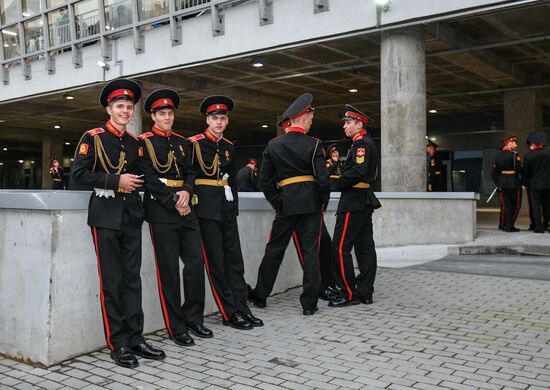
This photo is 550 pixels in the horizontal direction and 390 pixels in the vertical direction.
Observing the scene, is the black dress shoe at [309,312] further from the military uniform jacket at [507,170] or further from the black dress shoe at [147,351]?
the military uniform jacket at [507,170]

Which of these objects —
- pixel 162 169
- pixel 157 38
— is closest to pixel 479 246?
pixel 162 169

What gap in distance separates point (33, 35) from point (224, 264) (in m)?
18.7

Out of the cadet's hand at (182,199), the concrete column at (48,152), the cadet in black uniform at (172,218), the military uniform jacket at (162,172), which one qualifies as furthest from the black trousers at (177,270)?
the concrete column at (48,152)

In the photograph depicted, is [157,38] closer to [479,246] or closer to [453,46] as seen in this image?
[453,46]

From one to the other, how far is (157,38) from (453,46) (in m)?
8.50

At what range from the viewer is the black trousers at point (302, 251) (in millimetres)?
5594

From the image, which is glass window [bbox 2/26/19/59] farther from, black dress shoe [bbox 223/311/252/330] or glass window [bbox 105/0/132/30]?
black dress shoe [bbox 223/311/252/330]

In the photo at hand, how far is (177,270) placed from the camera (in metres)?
4.64

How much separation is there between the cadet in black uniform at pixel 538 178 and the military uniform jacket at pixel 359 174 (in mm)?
7067

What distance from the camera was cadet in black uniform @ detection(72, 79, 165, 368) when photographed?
4.05 meters

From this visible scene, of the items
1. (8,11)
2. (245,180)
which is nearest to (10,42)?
(8,11)

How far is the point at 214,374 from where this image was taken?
3859 millimetres

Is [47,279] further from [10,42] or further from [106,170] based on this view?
[10,42]

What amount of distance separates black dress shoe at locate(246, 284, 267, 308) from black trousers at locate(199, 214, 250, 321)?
69 centimetres
